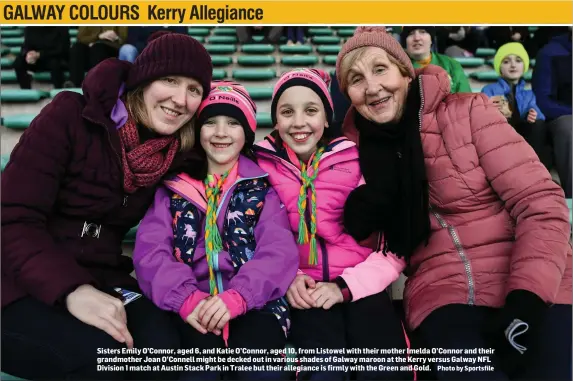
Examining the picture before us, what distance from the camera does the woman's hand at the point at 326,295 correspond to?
0.87 m

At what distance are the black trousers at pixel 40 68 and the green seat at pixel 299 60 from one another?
873 mm

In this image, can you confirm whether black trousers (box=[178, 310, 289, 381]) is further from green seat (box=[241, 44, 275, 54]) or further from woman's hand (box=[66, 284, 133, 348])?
green seat (box=[241, 44, 275, 54])

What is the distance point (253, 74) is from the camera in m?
1.75

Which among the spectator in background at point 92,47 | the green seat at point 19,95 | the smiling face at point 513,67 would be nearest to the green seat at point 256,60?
the spectator in background at point 92,47

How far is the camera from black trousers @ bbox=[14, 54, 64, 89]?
151cm

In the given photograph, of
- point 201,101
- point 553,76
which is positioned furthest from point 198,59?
point 553,76

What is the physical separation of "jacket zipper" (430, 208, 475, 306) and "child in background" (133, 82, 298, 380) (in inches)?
12.6

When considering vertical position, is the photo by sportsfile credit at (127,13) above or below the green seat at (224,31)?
Answer: below

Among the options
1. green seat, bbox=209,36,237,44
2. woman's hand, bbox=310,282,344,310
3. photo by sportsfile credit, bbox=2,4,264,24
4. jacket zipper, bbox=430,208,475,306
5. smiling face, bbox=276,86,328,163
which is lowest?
woman's hand, bbox=310,282,344,310

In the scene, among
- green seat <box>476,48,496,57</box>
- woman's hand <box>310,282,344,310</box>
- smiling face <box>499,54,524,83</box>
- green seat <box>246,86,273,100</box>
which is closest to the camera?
woman's hand <box>310,282,344,310</box>

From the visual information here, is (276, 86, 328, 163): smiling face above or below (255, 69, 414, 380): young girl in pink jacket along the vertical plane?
above

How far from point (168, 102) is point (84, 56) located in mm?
785

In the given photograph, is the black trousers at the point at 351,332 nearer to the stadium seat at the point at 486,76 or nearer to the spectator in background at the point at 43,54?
the spectator in background at the point at 43,54

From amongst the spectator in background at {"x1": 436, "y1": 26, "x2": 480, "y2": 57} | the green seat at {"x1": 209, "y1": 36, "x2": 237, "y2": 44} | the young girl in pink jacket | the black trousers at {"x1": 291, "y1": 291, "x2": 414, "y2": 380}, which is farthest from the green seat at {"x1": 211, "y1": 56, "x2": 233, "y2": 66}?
the black trousers at {"x1": 291, "y1": 291, "x2": 414, "y2": 380}
